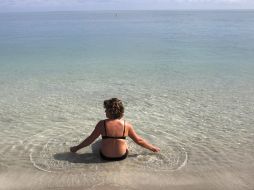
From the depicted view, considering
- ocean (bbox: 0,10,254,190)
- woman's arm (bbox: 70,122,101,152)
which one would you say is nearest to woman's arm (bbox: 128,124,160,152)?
ocean (bbox: 0,10,254,190)

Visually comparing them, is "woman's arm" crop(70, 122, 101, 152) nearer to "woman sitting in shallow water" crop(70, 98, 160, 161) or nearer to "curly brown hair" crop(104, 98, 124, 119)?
"woman sitting in shallow water" crop(70, 98, 160, 161)

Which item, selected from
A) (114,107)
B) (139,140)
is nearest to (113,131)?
(114,107)

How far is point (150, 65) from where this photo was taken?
1552 cm

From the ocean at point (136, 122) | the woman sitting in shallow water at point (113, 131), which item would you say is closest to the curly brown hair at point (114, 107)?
the woman sitting in shallow water at point (113, 131)

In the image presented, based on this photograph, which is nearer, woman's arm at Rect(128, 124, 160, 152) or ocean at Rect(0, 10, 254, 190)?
ocean at Rect(0, 10, 254, 190)

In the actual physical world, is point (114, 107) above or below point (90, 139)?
above

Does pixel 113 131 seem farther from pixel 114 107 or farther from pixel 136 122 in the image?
pixel 136 122

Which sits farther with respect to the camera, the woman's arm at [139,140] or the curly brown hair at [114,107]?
the woman's arm at [139,140]

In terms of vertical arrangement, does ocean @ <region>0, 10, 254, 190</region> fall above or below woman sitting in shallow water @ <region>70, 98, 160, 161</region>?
below

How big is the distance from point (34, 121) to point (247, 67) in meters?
10.1

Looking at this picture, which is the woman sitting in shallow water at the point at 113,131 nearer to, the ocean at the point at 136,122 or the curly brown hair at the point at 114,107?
the curly brown hair at the point at 114,107

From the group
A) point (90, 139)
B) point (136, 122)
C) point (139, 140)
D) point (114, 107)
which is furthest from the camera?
point (136, 122)

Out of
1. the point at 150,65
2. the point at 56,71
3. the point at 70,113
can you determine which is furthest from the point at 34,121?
the point at 150,65

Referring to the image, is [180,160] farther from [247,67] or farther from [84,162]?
[247,67]
